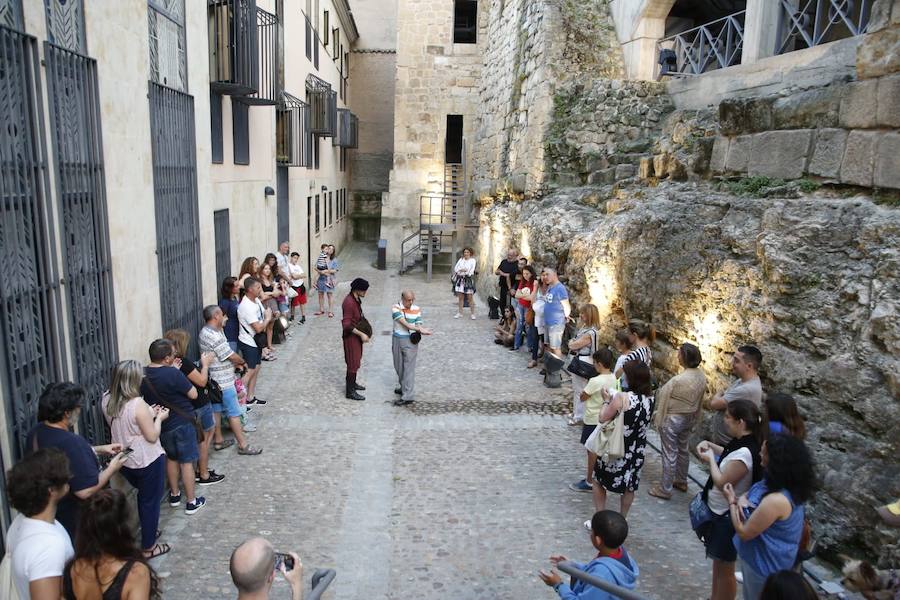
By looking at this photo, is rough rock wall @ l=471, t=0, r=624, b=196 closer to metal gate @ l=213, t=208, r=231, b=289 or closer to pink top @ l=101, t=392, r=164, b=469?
metal gate @ l=213, t=208, r=231, b=289

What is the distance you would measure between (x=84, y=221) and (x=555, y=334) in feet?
21.0

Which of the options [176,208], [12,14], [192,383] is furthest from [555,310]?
[12,14]

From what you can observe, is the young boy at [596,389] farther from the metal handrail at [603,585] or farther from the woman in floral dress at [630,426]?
the metal handrail at [603,585]

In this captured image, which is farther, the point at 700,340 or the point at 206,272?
the point at 206,272

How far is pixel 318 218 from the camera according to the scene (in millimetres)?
19531

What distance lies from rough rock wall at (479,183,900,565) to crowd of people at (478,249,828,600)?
482mm

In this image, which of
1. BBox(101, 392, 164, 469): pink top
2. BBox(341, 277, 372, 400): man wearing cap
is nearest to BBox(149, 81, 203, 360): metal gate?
BBox(341, 277, 372, 400): man wearing cap

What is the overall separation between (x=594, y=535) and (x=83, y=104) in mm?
4856

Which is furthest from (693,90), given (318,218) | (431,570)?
(318,218)

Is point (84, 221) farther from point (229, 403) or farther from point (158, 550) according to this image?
point (158, 550)

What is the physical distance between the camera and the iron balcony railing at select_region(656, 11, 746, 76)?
10.2m

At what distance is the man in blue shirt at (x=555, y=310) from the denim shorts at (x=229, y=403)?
15.4 feet

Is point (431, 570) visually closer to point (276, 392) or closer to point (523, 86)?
point (276, 392)

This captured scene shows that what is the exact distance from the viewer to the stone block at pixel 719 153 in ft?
24.1
